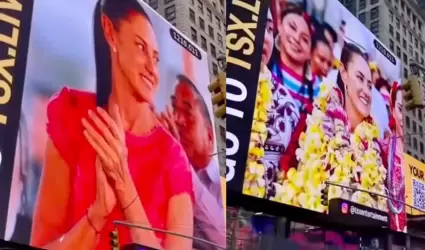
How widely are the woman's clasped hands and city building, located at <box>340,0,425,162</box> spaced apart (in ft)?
231

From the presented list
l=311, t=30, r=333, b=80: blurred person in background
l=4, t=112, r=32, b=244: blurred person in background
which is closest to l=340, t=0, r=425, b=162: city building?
l=311, t=30, r=333, b=80: blurred person in background

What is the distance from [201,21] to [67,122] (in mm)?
39906

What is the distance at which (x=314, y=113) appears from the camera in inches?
1398

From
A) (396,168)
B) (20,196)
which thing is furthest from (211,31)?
(20,196)

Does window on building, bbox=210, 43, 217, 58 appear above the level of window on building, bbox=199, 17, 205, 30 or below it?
below

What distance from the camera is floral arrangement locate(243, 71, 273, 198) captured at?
102 feet

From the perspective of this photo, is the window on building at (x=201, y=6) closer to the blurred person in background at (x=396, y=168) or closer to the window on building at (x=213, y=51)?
the window on building at (x=213, y=51)

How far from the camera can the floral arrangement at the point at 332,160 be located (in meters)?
33.5

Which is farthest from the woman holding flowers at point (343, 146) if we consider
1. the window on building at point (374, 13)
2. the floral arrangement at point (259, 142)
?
the window on building at point (374, 13)

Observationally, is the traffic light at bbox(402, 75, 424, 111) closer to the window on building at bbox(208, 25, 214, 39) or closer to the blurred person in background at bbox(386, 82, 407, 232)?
the blurred person in background at bbox(386, 82, 407, 232)

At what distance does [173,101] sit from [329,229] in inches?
455

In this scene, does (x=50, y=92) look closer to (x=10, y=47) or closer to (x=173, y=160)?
(x=10, y=47)

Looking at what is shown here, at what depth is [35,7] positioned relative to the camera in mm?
25453

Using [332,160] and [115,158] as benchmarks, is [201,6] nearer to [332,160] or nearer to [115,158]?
[332,160]
